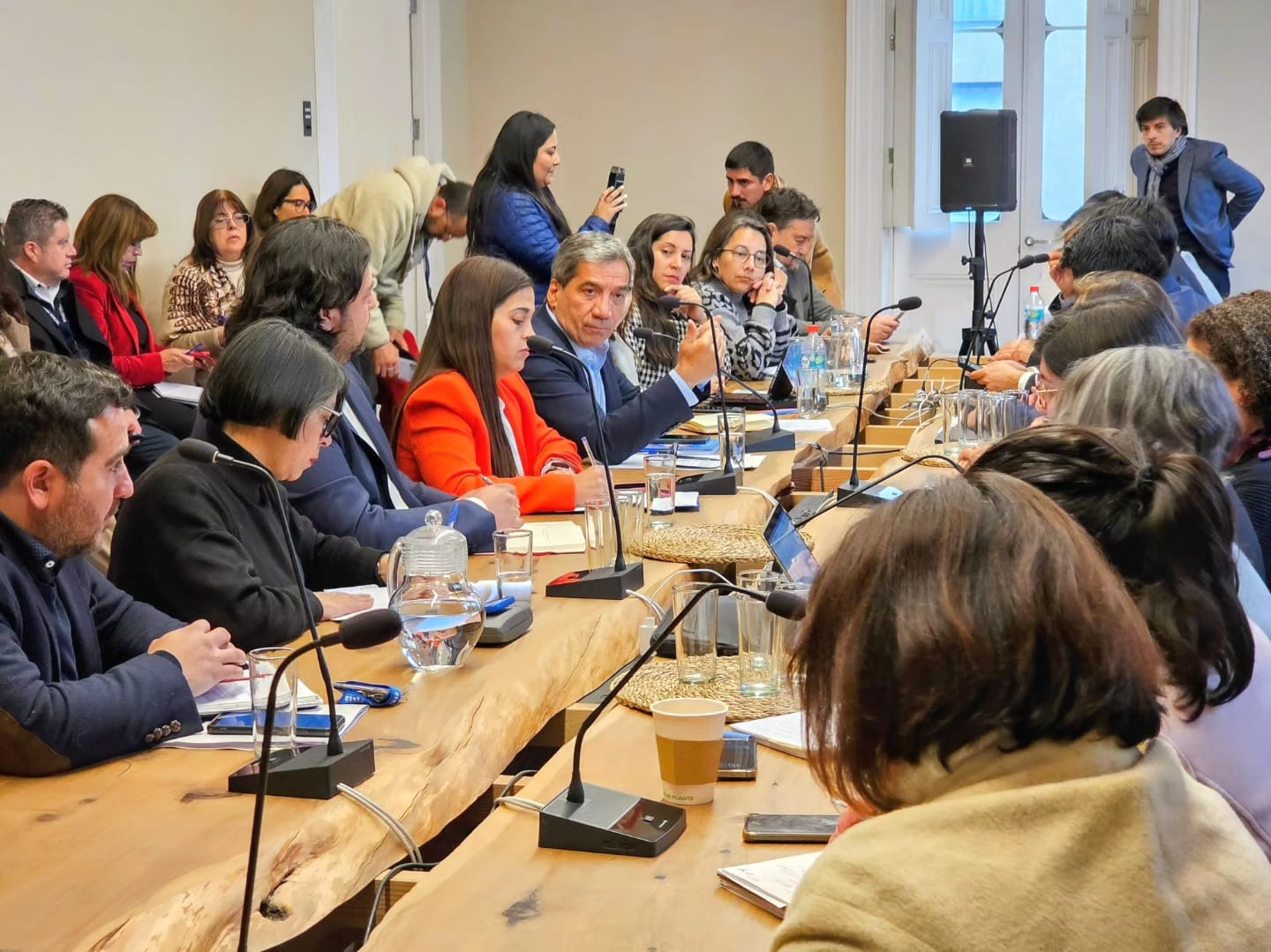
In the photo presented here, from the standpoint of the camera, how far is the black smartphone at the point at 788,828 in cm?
148

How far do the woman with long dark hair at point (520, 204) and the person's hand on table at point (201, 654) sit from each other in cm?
312

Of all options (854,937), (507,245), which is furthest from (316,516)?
(507,245)

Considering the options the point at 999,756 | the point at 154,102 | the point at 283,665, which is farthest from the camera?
the point at 154,102

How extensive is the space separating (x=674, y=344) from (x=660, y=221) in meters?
0.42

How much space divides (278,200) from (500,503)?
3.58 m

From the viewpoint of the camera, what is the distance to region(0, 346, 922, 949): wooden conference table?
132 centimetres

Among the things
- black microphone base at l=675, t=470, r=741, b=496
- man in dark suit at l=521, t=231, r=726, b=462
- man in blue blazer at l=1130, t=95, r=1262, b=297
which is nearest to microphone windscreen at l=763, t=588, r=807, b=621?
black microphone base at l=675, t=470, r=741, b=496

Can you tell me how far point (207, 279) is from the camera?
566cm

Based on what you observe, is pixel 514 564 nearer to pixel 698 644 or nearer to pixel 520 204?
pixel 698 644

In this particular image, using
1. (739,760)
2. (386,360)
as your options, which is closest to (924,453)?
(386,360)

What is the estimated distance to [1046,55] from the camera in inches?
322

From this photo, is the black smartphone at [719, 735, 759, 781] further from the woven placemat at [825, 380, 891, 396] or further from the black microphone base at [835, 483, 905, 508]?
the woven placemat at [825, 380, 891, 396]

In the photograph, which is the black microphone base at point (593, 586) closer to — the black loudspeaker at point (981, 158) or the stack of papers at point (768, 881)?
the stack of papers at point (768, 881)

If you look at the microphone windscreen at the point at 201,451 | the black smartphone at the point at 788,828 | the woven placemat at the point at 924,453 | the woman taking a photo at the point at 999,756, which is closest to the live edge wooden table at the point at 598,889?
the black smartphone at the point at 788,828
